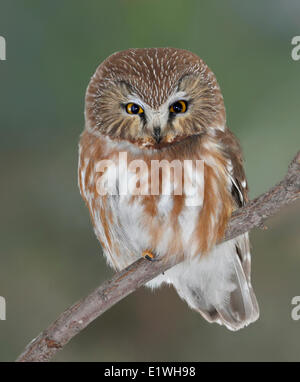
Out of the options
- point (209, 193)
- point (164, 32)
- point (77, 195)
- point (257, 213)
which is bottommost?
point (257, 213)

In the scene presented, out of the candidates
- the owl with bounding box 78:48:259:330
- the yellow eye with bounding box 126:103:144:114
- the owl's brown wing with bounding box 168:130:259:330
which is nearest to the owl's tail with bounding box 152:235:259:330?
the owl's brown wing with bounding box 168:130:259:330

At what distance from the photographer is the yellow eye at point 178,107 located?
7.57ft

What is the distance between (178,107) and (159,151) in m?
0.20

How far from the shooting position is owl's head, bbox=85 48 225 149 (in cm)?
224

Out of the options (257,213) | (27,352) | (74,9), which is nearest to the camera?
(257,213)

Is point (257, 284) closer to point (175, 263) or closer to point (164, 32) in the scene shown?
point (175, 263)

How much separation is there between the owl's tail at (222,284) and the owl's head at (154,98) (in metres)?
0.60

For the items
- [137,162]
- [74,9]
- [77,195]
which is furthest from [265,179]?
[74,9]

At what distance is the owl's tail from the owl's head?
602 mm

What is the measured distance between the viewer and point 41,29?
311cm

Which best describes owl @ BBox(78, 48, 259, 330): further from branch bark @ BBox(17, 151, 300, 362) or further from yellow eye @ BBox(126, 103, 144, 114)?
branch bark @ BBox(17, 151, 300, 362)

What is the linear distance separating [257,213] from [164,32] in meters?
1.33

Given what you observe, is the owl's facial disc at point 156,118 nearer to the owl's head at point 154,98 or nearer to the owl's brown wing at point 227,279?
the owl's head at point 154,98

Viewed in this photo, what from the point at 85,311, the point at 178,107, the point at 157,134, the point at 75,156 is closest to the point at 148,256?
the point at 85,311
